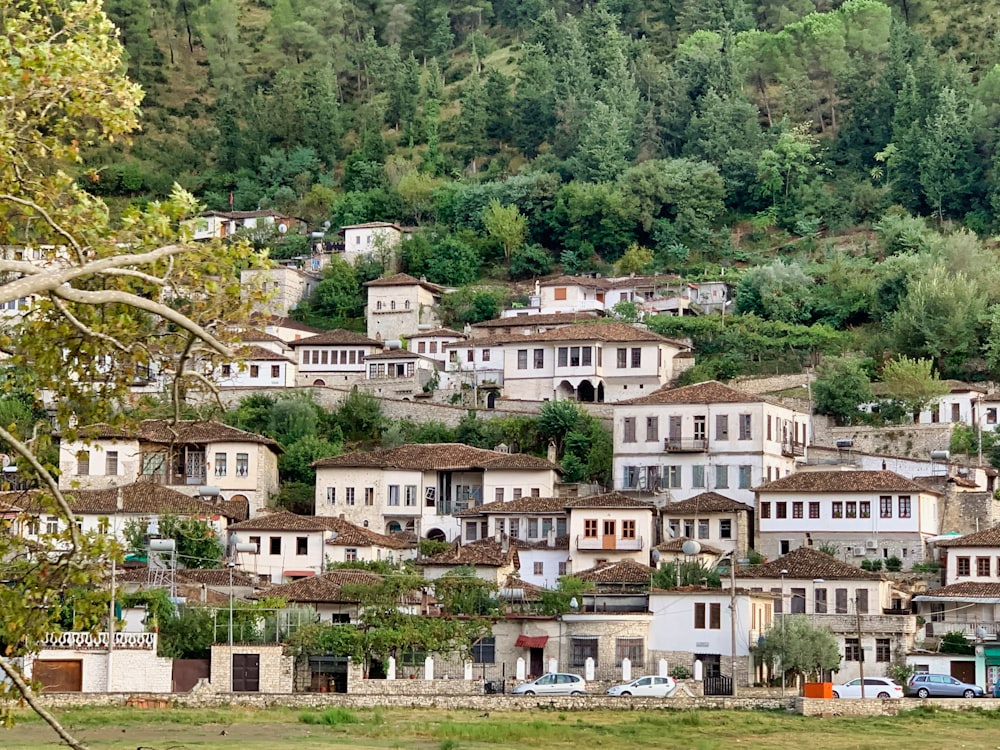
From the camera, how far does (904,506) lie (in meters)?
72.4

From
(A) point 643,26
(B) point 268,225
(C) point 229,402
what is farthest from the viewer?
(A) point 643,26

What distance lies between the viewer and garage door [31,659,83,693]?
56.2 m

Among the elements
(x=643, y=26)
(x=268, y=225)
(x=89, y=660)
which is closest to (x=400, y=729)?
(x=89, y=660)

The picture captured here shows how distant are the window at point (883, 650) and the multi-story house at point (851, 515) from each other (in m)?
7.64

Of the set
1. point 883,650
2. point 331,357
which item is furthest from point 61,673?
point 331,357

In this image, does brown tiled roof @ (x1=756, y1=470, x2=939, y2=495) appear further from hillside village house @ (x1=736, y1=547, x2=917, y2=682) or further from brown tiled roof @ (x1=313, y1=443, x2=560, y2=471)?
brown tiled roof @ (x1=313, y1=443, x2=560, y2=471)

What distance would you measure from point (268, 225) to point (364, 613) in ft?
211

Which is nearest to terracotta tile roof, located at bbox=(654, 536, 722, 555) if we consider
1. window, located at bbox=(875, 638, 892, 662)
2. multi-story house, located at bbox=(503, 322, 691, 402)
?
window, located at bbox=(875, 638, 892, 662)

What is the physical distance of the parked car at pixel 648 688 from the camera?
56469 mm

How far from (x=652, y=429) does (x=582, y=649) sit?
1851cm

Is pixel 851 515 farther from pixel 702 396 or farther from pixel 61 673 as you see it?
Result: pixel 61 673

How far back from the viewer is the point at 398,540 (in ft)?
257

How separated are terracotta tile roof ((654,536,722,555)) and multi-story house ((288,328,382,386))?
29496 mm

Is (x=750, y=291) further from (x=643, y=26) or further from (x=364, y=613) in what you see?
(x=643, y=26)
